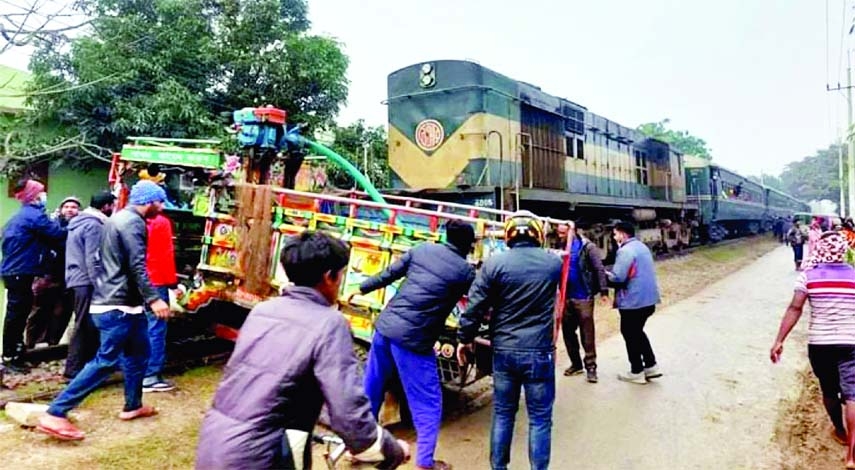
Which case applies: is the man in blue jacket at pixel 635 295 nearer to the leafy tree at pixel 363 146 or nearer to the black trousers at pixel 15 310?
the black trousers at pixel 15 310

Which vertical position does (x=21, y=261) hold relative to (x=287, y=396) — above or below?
above

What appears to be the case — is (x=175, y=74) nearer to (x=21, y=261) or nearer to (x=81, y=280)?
(x=21, y=261)

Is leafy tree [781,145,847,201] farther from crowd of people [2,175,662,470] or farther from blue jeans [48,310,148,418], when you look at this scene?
blue jeans [48,310,148,418]

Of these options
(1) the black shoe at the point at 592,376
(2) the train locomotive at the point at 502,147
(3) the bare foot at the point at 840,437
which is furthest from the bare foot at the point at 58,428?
(2) the train locomotive at the point at 502,147

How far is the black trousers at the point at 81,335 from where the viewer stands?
504cm

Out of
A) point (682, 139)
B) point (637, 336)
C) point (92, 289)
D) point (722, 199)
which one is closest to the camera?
point (92, 289)

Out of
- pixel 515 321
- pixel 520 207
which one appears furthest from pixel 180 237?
pixel 520 207

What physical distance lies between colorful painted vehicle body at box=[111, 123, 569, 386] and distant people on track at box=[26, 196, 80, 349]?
0.75 meters

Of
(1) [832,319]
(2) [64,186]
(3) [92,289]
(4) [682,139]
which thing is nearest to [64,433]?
(3) [92,289]

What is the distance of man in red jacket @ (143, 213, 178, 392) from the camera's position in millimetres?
5051

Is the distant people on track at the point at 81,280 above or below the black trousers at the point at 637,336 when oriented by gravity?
above

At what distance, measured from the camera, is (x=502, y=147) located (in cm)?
992

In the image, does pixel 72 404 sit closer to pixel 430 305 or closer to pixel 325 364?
pixel 430 305

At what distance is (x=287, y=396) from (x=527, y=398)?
1.98 metres
